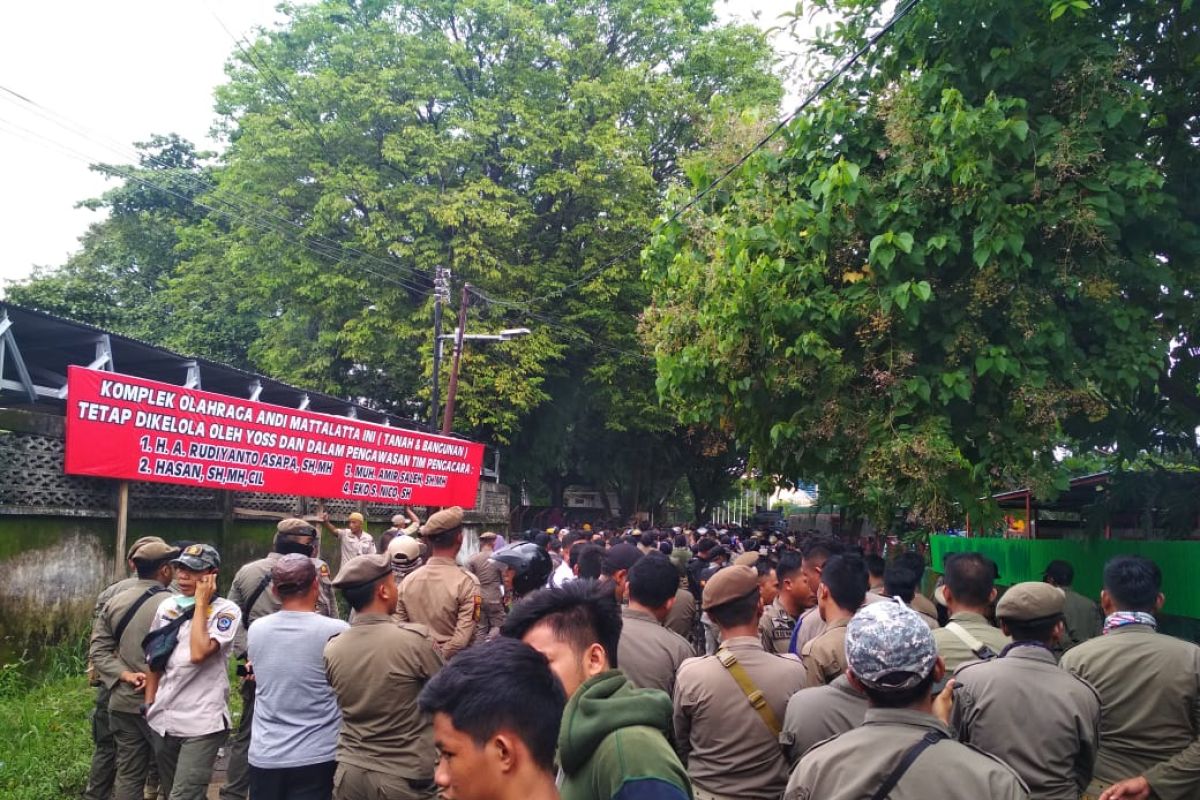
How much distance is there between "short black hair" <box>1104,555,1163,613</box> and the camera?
13.7ft

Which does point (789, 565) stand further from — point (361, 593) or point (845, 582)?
point (361, 593)

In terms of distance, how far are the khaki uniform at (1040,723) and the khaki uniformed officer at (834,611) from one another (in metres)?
0.86

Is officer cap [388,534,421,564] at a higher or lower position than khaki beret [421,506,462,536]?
lower

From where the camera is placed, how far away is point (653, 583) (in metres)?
4.61

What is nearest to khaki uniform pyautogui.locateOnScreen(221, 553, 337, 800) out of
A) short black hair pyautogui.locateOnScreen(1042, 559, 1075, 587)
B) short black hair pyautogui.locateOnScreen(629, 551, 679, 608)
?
short black hair pyautogui.locateOnScreen(629, 551, 679, 608)

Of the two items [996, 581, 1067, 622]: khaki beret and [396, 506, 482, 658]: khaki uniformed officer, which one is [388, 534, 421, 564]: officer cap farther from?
[996, 581, 1067, 622]: khaki beret

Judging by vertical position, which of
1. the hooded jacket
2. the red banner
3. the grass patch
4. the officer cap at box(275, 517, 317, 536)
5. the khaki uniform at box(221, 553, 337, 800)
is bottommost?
the grass patch

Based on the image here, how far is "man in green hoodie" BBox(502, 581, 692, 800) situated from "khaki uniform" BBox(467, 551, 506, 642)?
499cm

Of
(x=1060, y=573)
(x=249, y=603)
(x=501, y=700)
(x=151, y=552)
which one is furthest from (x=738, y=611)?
(x=1060, y=573)

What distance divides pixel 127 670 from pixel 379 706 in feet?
7.24

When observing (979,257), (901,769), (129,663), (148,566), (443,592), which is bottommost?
(129,663)

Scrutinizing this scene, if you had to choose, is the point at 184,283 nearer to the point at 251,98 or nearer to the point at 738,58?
the point at 251,98

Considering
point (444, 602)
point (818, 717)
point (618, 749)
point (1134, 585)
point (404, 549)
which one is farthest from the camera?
point (404, 549)

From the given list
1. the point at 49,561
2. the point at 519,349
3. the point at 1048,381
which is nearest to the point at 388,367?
the point at 519,349
